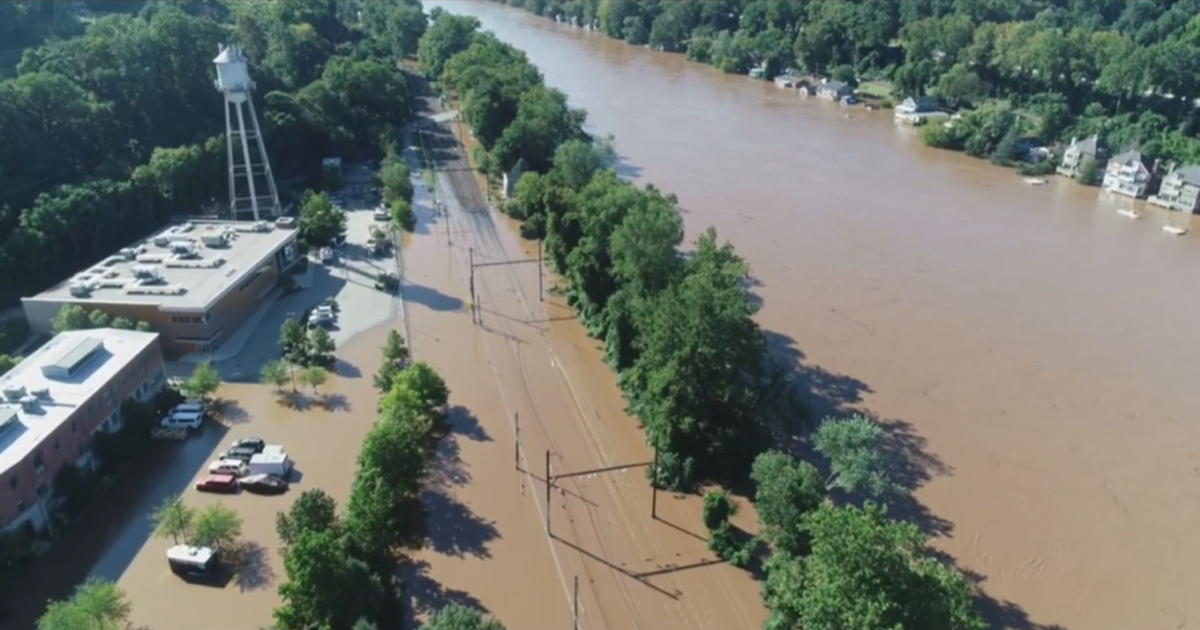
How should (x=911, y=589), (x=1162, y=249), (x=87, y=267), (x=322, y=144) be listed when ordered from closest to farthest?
(x=911, y=589) → (x=87, y=267) → (x=1162, y=249) → (x=322, y=144)

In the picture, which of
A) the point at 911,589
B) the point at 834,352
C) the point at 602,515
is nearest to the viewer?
the point at 911,589

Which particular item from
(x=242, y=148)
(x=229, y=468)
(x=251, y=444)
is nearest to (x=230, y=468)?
(x=229, y=468)

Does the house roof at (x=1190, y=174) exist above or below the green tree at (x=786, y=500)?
above

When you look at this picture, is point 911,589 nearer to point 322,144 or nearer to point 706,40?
point 322,144

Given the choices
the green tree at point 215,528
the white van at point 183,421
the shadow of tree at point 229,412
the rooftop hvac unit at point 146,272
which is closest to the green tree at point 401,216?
the rooftop hvac unit at point 146,272

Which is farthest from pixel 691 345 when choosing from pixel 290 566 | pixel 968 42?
pixel 968 42

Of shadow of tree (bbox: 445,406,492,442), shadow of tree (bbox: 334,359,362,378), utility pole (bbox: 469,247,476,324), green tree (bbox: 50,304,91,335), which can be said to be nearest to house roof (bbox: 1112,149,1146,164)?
utility pole (bbox: 469,247,476,324)

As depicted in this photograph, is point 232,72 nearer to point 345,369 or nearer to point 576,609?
point 345,369

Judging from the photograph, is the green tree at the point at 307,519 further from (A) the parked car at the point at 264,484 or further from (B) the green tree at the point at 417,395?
(B) the green tree at the point at 417,395
